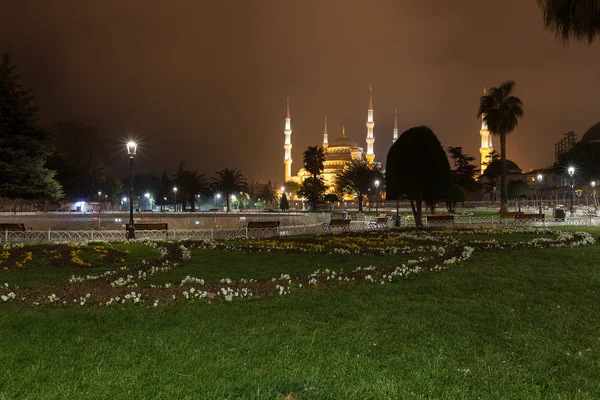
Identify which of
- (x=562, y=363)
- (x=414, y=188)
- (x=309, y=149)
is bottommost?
(x=562, y=363)

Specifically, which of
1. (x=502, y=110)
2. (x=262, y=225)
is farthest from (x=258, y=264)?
(x=502, y=110)

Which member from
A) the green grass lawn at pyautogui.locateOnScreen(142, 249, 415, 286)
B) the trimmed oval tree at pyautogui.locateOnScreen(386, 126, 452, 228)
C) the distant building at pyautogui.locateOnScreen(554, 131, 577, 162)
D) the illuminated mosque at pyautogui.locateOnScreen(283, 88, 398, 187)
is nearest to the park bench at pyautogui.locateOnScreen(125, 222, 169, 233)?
the green grass lawn at pyautogui.locateOnScreen(142, 249, 415, 286)

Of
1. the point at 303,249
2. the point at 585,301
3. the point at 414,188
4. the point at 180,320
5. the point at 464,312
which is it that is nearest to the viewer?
the point at 180,320

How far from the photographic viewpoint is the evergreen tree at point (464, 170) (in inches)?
2496

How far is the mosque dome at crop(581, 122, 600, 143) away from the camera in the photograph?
351 ft

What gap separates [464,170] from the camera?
6562 cm

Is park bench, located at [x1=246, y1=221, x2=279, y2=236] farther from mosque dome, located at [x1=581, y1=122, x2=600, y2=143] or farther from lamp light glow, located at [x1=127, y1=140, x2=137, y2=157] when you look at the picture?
mosque dome, located at [x1=581, y1=122, x2=600, y2=143]

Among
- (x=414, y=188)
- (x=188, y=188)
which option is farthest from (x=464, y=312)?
(x=188, y=188)

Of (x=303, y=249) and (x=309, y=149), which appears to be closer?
(x=303, y=249)

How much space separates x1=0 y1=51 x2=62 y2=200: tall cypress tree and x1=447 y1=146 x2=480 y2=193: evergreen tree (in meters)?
52.4

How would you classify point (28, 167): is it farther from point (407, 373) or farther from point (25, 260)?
point (407, 373)

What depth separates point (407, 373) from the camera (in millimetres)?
4191

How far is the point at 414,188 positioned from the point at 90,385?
22.0 meters

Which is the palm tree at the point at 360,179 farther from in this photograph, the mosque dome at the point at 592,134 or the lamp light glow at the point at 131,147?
the mosque dome at the point at 592,134
